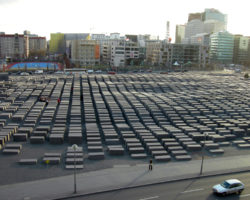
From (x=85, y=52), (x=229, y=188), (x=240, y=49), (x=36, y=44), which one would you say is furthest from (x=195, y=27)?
(x=229, y=188)

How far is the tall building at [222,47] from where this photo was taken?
466 feet

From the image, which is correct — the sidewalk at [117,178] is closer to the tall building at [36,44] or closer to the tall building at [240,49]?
the tall building at [36,44]

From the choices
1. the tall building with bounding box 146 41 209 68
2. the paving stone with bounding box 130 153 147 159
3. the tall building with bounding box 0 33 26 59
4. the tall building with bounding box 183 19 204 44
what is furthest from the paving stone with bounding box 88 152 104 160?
the tall building with bounding box 183 19 204 44

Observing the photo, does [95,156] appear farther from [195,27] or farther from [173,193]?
[195,27]

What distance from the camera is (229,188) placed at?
14148 millimetres

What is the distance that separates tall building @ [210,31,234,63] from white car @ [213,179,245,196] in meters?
135

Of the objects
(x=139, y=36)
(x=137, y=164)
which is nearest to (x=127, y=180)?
(x=137, y=164)

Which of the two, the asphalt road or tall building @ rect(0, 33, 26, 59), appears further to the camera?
tall building @ rect(0, 33, 26, 59)

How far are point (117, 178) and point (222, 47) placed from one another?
140730 mm

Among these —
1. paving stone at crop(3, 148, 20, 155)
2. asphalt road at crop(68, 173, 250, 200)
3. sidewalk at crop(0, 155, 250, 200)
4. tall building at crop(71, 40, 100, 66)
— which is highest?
tall building at crop(71, 40, 100, 66)

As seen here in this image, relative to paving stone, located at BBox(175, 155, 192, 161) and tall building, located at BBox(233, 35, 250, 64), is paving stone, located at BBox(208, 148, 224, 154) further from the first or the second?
tall building, located at BBox(233, 35, 250, 64)

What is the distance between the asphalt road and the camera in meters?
13.9

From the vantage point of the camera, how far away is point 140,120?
28.5 meters

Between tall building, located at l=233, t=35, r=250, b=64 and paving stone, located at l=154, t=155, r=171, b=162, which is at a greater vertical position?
tall building, located at l=233, t=35, r=250, b=64
